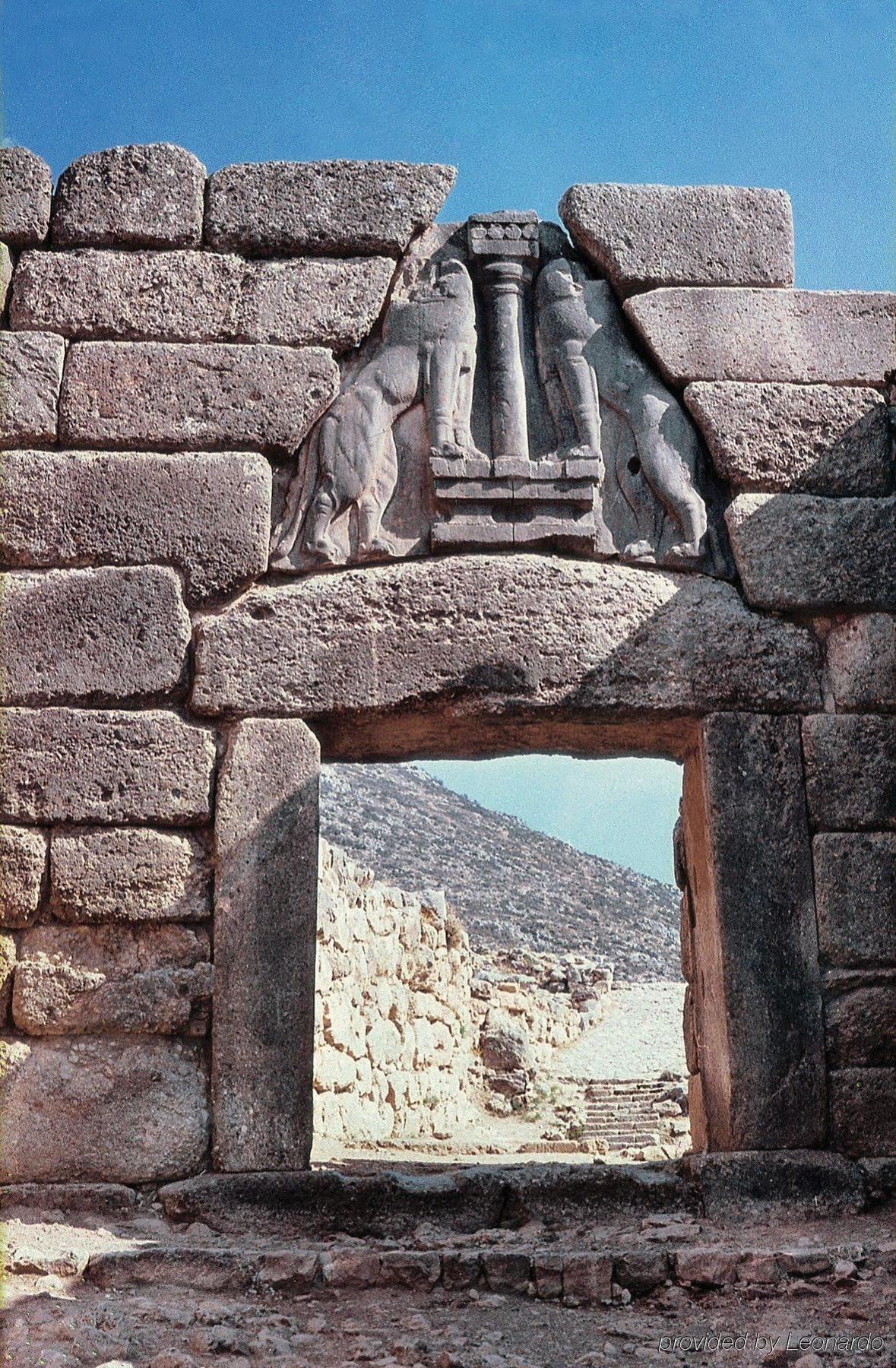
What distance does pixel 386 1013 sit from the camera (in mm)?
9984

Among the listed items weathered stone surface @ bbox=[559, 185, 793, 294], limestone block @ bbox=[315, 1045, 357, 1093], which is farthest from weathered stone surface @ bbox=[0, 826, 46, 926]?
limestone block @ bbox=[315, 1045, 357, 1093]

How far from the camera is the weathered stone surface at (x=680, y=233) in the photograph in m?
5.65

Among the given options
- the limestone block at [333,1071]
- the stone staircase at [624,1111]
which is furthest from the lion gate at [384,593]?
the stone staircase at [624,1111]

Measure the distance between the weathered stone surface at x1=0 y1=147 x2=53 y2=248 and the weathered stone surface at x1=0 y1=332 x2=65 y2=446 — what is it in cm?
41

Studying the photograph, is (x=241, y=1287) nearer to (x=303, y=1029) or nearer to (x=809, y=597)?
(x=303, y=1029)

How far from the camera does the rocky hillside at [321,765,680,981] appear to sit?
24.4 metres

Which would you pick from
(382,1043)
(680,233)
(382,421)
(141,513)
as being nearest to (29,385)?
(141,513)

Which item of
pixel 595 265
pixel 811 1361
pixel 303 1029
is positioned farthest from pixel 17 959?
pixel 595 265

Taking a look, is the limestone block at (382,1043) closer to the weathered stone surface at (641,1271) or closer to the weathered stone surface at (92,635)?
the weathered stone surface at (92,635)

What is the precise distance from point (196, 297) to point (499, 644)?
1776 mm

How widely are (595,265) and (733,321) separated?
0.59 meters

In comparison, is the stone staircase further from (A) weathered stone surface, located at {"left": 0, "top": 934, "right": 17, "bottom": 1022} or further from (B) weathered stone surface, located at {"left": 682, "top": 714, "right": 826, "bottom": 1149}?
(A) weathered stone surface, located at {"left": 0, "top": 934, "right": 17, "bottom": 1022}

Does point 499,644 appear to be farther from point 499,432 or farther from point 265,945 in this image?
point 265,945

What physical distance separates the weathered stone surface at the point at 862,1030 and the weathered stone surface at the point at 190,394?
9.17 ft
